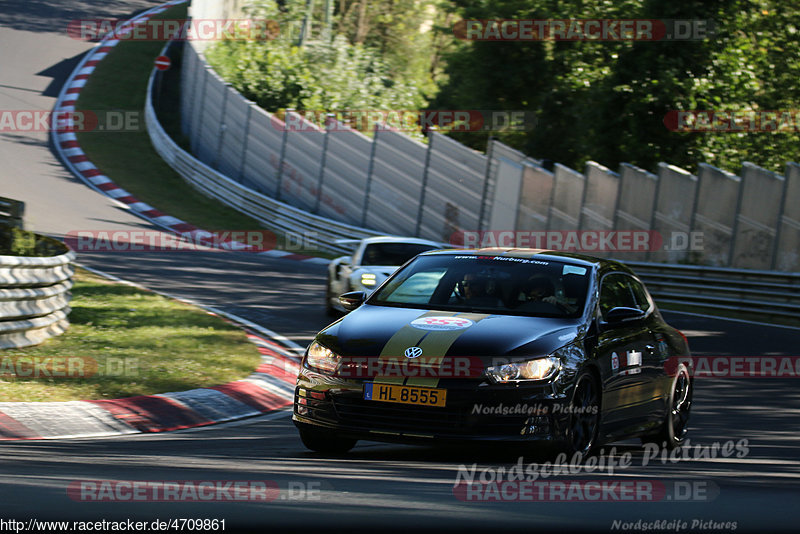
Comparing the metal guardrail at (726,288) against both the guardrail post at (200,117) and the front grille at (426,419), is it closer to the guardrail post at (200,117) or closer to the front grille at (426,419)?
the front grille at (426,419)

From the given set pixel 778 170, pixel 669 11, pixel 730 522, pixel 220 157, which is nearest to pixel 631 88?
pixel 669 11

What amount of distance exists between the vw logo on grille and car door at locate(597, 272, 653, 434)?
4.08 feet

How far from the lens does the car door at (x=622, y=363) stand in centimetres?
731

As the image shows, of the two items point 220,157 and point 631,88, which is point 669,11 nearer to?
point 631,88

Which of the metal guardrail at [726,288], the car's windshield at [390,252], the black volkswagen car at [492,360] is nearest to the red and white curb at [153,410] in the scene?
the black volkswagen car at [492,360]

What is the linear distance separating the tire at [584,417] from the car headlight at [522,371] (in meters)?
0.23

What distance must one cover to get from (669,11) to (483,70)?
29.1 ft

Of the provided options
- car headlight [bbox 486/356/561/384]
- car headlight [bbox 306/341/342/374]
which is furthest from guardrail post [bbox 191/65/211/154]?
car headlight [bbox 486/356/561/384]

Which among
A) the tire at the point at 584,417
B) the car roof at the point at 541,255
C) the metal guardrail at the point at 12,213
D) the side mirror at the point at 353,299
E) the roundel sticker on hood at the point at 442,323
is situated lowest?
the metal guardrail at the point at 12,213

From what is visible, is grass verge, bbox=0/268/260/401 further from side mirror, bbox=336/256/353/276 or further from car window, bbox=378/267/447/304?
car window, bbox=378/267/447/304

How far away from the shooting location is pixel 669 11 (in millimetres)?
26750

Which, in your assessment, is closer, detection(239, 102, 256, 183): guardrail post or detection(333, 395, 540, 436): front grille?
detection(333, 395, 540, 436): front grille

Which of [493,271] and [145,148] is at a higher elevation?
[493,271]

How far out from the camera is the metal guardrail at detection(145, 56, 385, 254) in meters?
27.1
